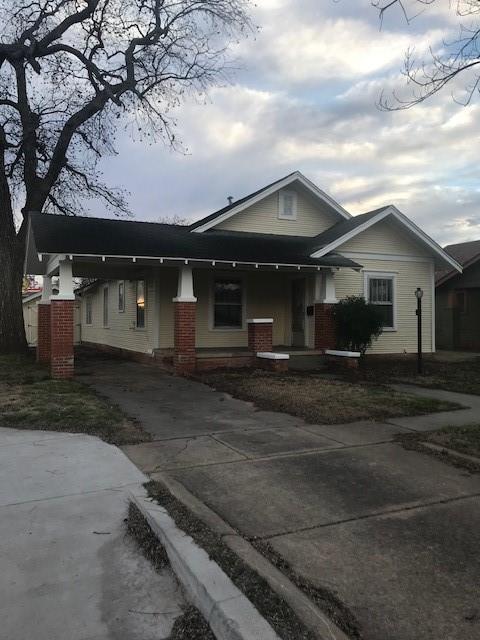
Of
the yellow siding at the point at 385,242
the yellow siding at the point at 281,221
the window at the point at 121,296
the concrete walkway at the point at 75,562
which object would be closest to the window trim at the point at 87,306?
the window at the point at 121,296

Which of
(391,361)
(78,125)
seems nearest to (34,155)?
(78,125)

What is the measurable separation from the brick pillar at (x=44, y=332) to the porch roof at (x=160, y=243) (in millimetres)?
1699

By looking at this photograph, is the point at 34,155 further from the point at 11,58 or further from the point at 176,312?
the point at 176,312

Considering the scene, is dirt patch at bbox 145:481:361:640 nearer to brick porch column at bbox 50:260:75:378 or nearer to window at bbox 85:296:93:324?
brick porch column at bbox 50:260:75:378

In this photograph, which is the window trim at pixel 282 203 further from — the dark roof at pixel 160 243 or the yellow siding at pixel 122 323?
the yellow siding at pixel 122 323

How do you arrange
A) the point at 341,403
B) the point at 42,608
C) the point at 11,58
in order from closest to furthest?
the point at 42,608
the point at 341,403
the point at 11,58

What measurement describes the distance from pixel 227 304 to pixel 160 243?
3.45 meters

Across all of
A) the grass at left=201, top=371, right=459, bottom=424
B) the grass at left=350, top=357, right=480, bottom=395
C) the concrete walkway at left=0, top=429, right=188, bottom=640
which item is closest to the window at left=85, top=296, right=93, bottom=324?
the grass at left=350, top=357, right=480, bottom=395

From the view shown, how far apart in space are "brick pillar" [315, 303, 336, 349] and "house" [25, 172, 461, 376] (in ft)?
0.09

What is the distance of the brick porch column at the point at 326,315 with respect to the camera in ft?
48.0

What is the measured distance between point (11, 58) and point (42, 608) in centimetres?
2159

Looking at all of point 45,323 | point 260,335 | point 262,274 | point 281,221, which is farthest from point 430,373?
point 45,323

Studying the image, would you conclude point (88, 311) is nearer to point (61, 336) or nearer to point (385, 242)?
point (61, 336)

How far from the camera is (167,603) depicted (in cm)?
303
